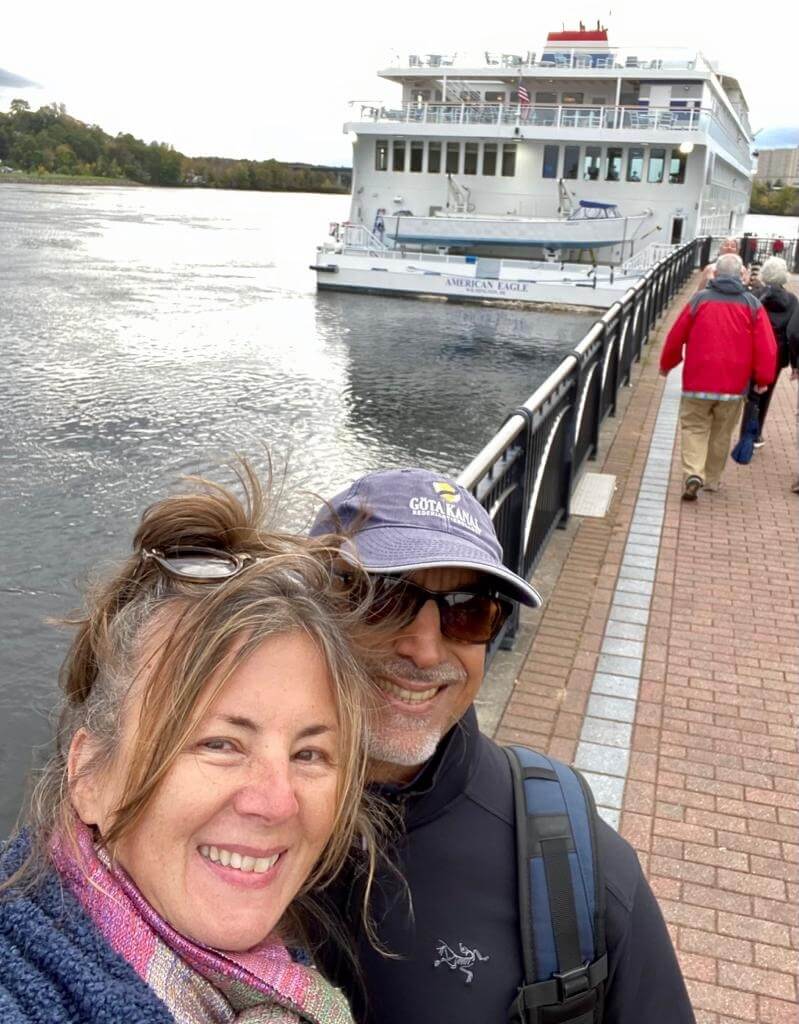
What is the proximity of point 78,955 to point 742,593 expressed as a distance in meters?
5.25

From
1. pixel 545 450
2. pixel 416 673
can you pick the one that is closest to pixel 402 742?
pixel 416 673

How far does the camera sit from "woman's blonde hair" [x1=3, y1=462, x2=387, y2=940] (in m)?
1.14

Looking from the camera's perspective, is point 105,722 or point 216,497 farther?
point 216,497

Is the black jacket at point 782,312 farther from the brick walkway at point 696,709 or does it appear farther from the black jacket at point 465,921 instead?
the black jacket at point 465,921

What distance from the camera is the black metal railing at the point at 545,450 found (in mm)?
4305

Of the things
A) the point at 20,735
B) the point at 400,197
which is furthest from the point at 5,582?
the point at 400,197

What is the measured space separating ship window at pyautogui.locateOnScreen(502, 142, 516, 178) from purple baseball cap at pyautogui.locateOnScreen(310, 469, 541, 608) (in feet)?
117

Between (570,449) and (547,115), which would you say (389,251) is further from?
(570,449)

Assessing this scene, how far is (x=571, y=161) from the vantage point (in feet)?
114

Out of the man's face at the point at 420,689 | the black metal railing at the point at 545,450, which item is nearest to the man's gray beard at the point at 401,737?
the man's face at the point at 420,689

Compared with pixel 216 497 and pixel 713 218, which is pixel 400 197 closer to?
pixel 713 218

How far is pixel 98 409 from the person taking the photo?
16.6 metres

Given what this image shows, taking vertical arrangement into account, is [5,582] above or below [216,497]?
below

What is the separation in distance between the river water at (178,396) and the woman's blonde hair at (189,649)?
16.9 inches
